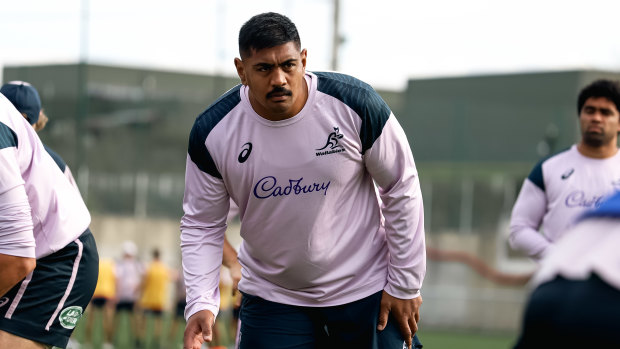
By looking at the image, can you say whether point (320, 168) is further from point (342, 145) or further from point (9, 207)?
point (9, 207)

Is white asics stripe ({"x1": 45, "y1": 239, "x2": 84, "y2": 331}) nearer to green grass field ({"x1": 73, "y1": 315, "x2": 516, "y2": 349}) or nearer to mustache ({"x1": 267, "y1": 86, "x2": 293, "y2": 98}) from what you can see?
mustache ({"x1": 267, "y1": 86, "x2": 293, "y2": 98})

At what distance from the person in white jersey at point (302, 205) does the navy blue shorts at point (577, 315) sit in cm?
Result: 233

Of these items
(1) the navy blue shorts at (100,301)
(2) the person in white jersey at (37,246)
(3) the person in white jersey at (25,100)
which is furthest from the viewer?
(1) the navy blue shorts at (100,301)

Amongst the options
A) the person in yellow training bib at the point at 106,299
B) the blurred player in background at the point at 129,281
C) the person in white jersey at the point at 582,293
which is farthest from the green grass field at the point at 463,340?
the person in white jersey at the point at 582,293

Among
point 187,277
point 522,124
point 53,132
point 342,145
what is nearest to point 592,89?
point 342,145

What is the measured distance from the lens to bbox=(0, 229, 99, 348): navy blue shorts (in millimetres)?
4605

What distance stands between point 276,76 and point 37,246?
4.63 feet

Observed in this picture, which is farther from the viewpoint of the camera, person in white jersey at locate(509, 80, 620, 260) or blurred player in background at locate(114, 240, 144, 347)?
blurred player in background at locate(114, 240, 144, 347)

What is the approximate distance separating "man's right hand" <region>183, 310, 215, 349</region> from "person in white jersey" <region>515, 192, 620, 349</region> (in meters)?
2.50

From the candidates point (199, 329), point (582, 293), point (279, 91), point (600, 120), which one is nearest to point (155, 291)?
point (600, 120)

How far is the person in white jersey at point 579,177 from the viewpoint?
20.2 ft

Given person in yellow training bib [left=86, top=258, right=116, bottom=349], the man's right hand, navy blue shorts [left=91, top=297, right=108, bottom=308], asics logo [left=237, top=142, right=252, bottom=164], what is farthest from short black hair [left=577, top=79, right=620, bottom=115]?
navy blue shorts [left=91, top=297, right=108, bottom=308]

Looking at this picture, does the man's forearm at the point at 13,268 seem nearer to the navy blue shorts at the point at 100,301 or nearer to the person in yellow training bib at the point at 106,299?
the person in yellow training bib at the point at 106,299

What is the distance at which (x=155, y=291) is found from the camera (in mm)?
19781
